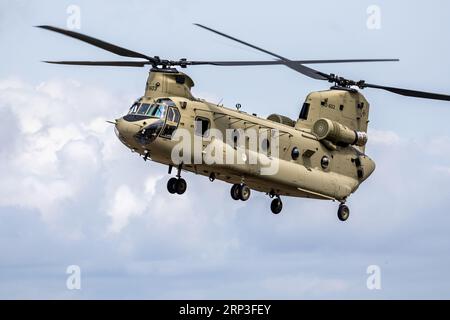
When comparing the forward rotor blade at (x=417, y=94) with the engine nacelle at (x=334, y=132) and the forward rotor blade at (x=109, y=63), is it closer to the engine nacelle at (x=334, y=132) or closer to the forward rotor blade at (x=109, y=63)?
the engine nacelle at (x=334, y=132)

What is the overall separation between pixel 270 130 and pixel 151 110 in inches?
246

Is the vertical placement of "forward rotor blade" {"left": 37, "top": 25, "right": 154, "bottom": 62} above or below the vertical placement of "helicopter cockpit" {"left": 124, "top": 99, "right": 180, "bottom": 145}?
above

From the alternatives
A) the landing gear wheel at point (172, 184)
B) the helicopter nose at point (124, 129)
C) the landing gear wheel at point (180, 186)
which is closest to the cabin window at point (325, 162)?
the landing gear wheel at point (180, 186)

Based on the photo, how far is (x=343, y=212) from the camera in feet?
194

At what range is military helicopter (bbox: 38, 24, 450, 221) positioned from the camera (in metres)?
50.8

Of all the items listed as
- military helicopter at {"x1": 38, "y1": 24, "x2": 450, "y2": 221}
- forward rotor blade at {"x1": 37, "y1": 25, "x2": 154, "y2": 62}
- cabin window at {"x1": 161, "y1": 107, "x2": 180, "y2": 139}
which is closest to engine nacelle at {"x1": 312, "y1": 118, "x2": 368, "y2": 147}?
military helicopter at {"x1": 38, "y1": 24, "x2": 450, "y2": 221}

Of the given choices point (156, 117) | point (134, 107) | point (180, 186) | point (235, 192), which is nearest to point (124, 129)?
point (156, 117)

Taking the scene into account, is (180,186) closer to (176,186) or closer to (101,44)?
(176,186)

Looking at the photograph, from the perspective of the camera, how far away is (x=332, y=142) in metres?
58.2

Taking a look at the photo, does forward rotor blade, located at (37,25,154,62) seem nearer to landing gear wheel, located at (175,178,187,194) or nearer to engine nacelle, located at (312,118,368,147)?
landing gear wheel, located at (175,178,187,194)

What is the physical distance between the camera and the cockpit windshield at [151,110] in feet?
167

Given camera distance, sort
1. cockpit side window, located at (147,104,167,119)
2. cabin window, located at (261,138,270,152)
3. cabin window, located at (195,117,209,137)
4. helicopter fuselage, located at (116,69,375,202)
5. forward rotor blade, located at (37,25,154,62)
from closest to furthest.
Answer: forward rotor blade, located at (37,25,154,62) → helicopter fuselage, located at (116,69,375,202) → cockpit side window, located at (147,104,167,119) → cabin window, located at (195,117,209,137) → cabin window, located at (261,138,270,152)

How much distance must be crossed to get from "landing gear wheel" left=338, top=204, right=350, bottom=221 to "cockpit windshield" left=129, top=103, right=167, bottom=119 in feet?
40.2
